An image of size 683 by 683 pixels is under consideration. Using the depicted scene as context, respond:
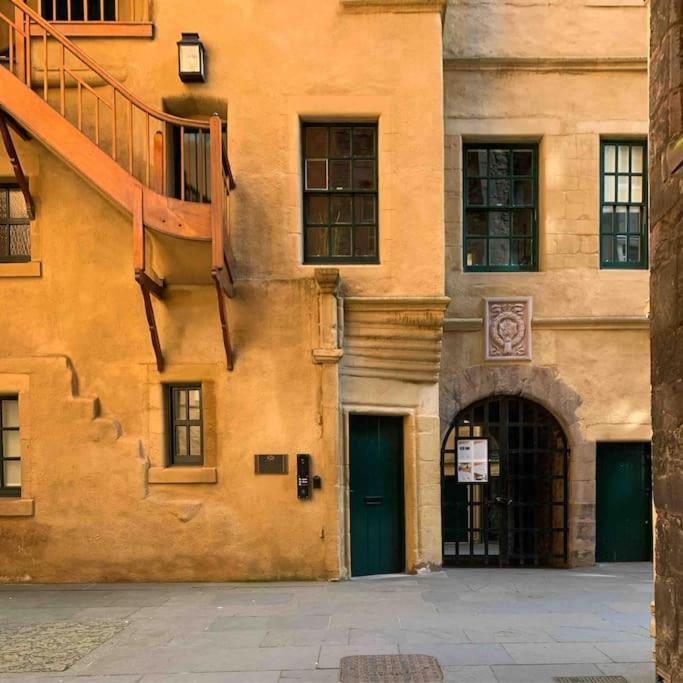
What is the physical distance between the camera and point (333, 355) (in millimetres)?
7934

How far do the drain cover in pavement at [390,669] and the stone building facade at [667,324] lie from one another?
5.81 feet

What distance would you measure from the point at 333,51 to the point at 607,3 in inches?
181

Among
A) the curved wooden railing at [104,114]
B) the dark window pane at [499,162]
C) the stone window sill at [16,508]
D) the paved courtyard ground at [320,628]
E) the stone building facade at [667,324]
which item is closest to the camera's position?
the stone building facade at [667,324]

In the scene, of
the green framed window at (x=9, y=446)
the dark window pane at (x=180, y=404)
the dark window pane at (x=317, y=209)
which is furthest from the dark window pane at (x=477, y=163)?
the green framed window at (x=9, y=446)

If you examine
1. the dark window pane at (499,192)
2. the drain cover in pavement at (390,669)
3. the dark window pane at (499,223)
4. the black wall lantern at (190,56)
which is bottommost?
the drain cover in pavement at (390,669)

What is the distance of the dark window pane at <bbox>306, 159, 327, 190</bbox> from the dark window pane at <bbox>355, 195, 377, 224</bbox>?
1.77 feet

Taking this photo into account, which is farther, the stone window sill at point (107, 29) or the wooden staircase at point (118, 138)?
the stone window sill at point (107, 29)

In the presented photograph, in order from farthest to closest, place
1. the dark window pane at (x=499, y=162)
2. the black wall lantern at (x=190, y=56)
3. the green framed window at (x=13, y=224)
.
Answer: the dark window pane at (x=499, y=162)
the green framed window at (x=13, y=224)
the black wall lantern at (x=190, y=56)

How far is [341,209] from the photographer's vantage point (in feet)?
27.8

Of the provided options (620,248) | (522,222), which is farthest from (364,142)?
(620,248)

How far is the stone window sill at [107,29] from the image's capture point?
8.06m

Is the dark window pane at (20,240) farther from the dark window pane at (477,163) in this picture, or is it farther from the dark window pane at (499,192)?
the dark window pane at (499,192)

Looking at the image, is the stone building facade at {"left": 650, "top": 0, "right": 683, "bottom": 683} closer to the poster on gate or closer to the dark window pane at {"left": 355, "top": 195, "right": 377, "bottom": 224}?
the dark window pane at {"left": 355, "top": 195, "right": 377, "bottom": 224}

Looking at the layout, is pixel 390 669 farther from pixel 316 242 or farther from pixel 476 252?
pixel 476 252
